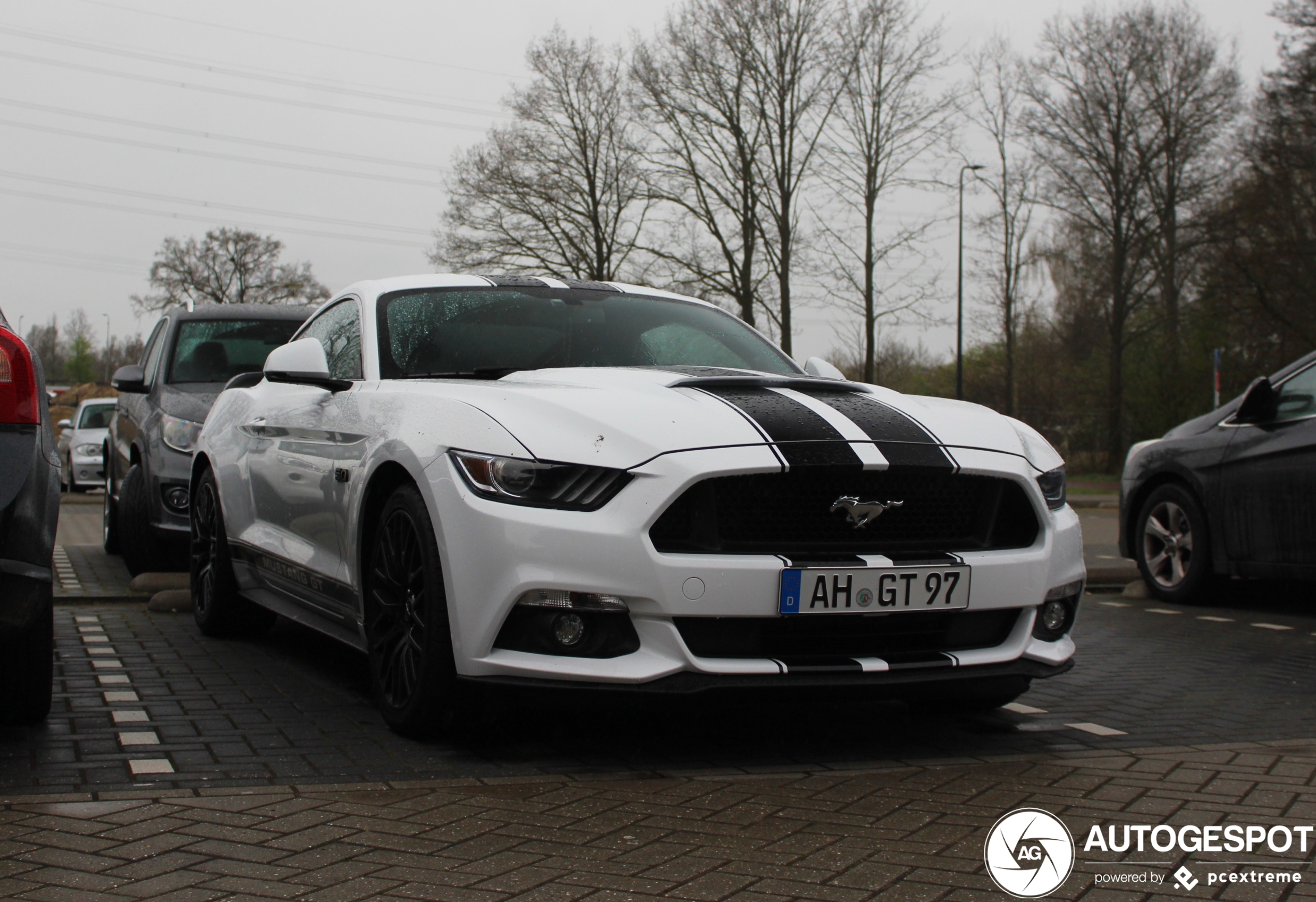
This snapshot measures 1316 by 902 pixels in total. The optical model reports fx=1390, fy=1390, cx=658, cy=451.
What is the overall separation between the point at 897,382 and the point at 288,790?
5482cm

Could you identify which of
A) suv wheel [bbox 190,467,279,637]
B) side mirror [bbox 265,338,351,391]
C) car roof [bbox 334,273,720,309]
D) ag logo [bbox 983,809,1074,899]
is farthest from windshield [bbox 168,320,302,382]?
ag logo [bbox 983,809,1074,899]

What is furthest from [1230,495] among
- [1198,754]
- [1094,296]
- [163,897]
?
[1094,296]

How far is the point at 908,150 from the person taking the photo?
35.4m

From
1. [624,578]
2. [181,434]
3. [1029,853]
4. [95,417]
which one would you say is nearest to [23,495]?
[624,578]

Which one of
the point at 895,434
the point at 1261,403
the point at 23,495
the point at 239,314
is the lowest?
the point at 23,495

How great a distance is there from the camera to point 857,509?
155 inches

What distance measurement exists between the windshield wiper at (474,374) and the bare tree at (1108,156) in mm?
34017

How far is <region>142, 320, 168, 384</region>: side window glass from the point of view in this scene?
400 inches

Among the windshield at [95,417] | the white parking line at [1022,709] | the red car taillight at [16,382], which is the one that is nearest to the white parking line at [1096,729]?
the white parking line at [1022,709]

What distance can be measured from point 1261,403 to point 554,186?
30.4 m

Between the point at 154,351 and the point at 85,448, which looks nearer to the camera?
the point at 154,351

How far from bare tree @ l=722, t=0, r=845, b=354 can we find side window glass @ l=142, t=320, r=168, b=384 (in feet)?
79.6

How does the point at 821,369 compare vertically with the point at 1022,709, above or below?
above

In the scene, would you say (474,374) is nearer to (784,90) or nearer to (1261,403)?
(1261,403)
